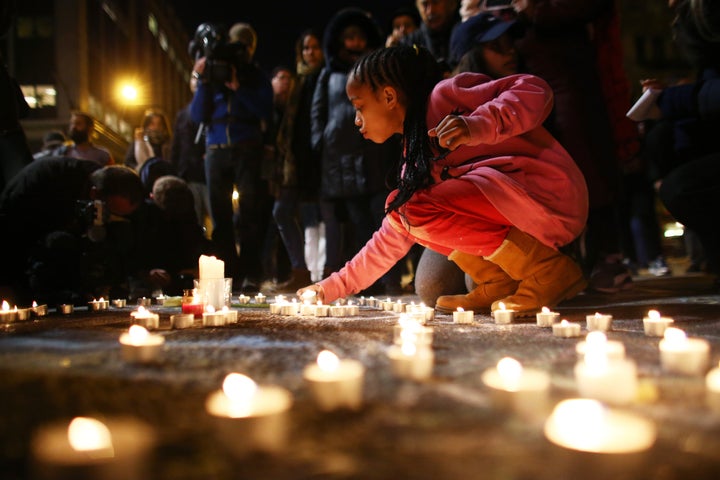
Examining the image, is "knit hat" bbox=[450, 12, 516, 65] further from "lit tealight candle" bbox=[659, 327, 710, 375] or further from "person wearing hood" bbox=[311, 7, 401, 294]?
"lit tealight candle" bbox=[659, 327, 710, 375]

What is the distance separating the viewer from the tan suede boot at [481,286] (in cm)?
278

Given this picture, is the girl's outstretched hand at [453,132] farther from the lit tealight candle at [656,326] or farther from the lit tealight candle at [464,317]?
the lit tealight candle at [656,326]

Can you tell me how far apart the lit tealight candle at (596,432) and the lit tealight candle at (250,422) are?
38cm

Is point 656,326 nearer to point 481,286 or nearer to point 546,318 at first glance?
point 546,318

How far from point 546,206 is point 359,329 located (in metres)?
1.08

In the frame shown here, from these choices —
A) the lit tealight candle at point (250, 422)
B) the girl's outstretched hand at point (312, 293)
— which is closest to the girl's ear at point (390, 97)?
the girl's outstretched hand at point (312, 293)

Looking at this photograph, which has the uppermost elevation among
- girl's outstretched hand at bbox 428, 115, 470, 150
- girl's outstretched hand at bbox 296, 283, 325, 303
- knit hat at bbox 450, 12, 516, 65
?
knit hat at bbox 450, 12, 516, 65

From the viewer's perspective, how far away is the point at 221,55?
5.01m

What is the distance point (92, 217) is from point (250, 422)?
3.63 metres

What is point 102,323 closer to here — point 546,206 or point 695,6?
point 546,206

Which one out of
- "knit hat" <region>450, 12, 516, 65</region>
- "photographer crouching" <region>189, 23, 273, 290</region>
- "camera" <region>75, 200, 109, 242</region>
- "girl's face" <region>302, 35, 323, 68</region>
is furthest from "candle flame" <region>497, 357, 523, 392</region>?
"girl's face" <region>302, 35, 323, 68</region>

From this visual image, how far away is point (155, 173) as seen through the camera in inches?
221

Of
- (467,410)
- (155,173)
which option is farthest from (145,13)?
(467,410)

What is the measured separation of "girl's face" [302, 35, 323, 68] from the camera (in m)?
5.68
